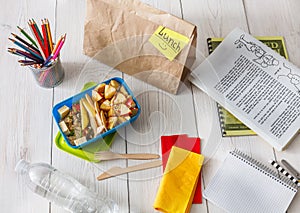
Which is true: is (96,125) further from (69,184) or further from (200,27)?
(200,27)

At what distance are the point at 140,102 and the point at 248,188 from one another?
0.30m

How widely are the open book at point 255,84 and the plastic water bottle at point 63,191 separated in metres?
0.35

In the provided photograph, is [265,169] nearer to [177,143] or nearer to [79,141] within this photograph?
[177,143]

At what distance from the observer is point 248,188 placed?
86 cm

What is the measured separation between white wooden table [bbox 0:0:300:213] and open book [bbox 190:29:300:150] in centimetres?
3

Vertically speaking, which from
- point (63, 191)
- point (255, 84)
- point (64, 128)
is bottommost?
point (63, 191)

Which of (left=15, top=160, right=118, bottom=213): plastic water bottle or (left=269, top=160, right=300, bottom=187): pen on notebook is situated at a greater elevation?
(left=269, top=160, right=300, bottom=187): pen on notebook

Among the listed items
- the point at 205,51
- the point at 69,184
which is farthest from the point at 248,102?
the point at 69,184

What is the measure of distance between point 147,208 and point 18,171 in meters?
0.28

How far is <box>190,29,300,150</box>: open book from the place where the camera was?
3.06 feet

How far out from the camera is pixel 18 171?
86 centimetres

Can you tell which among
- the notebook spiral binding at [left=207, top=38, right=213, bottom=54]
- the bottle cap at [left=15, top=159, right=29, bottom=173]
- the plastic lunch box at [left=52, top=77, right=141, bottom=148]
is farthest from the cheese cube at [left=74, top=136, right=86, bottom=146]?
the notebook spiral binding at [left=207, top=38, right=213, bottom=54]

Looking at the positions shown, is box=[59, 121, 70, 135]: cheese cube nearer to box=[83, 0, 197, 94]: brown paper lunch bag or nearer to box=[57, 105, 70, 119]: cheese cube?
box=[57, 105, 70, 119]: cheese cube

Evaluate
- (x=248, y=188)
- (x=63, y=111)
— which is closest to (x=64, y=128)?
(x=63, y=111)
